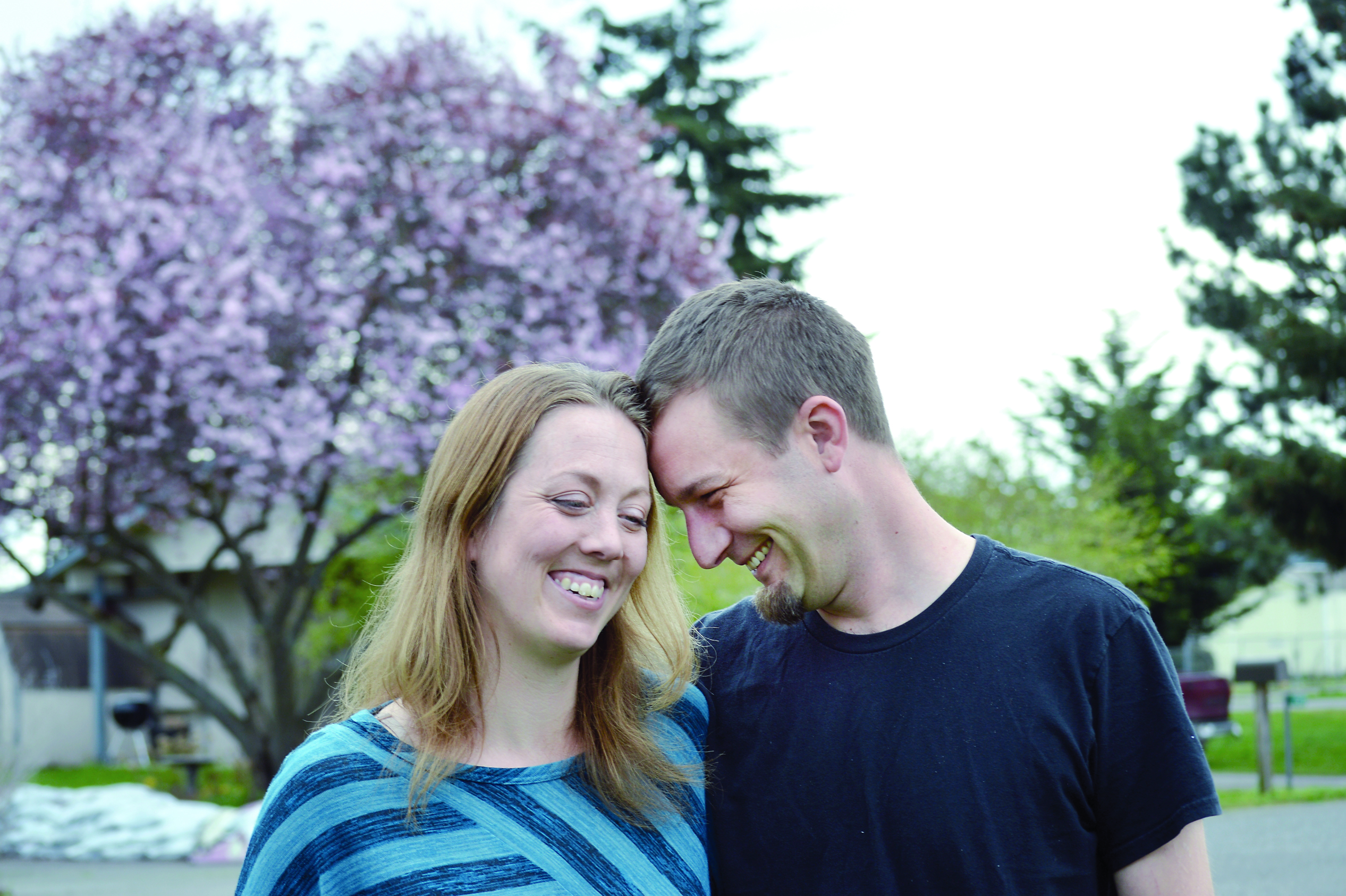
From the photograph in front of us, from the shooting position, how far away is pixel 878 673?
7.11 ft

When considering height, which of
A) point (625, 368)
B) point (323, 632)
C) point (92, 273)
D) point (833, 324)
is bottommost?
point (323, 632)

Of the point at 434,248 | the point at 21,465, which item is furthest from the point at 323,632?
the point at 434,248

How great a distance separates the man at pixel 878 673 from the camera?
1.99m

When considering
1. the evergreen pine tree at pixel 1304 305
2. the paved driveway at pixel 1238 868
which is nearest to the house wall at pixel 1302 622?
the evergreen pine tree at pixel 1304 305

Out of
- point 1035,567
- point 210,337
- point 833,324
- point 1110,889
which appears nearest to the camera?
point 1110,889

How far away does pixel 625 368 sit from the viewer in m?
11.2

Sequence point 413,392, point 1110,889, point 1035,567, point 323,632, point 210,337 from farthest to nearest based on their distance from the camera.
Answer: point 323,632 < point 413,392 < point 210,337 < point 1035,567 < point 1110,889

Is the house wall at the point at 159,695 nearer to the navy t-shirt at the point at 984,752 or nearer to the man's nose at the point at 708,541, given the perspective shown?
the man's nose at the point at 708,541

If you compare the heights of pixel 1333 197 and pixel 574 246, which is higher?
pixel 1333 197

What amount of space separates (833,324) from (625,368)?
350 inches

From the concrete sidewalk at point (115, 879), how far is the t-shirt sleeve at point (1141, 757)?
7.82 meters

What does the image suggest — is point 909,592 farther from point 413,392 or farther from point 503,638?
point 413,392

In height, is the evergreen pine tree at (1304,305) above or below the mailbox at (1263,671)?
above

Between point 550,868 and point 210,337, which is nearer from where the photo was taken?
point 550,868
